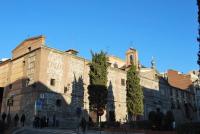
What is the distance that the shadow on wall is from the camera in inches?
1483

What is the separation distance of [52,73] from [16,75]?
6.79 metres

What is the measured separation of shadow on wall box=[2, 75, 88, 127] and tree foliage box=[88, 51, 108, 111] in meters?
4.62

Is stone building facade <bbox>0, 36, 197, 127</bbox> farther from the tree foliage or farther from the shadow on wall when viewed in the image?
the tree foliage

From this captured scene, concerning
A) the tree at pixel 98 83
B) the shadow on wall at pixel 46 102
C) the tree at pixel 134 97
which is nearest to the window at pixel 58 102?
the shadow on wall at pixel 46 102

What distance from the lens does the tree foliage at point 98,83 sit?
121 ft

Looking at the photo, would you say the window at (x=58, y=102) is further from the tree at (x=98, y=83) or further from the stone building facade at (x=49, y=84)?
the tree at (x=98, y=83)

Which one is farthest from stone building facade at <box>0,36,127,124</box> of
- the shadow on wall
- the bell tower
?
the bell tower

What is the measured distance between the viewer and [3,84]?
46.3 metres

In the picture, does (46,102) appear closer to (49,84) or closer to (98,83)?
(49,84)

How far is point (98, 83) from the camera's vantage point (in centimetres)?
3750

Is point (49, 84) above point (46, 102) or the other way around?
above

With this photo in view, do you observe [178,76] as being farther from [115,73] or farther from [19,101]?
[19,101]

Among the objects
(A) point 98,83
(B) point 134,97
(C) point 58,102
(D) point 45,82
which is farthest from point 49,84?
(B) point 134,97

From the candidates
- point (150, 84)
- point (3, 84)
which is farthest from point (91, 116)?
point (150, 84)
